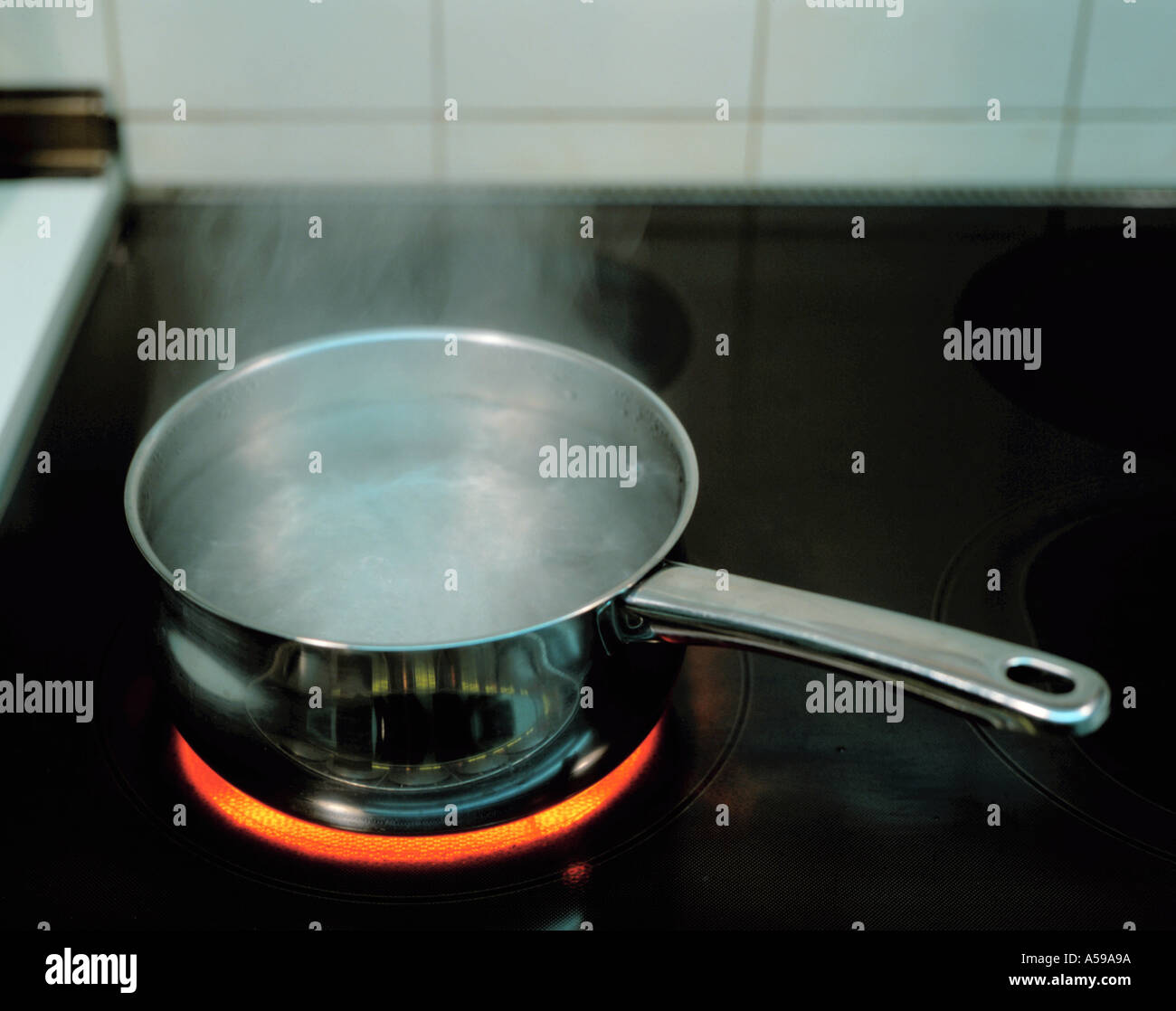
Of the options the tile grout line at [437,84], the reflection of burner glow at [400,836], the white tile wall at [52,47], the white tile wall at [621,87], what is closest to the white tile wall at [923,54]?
the white tile wall at [621,87]

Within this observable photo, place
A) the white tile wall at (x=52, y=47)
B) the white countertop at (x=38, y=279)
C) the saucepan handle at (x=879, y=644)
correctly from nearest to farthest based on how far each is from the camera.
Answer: the saucepan handle at (x=879, y=644) → the white countertop at (x=38, y=279) → the white tile wall at (x=52, y=47)

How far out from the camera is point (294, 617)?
59 cm

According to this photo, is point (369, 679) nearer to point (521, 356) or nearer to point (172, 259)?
point (521, 356)

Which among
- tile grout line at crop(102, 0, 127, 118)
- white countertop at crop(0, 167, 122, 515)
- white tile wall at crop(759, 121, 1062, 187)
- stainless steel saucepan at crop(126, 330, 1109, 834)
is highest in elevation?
tile grout line at crop(102, 0, 127, 118)

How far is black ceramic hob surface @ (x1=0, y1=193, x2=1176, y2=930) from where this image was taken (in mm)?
484

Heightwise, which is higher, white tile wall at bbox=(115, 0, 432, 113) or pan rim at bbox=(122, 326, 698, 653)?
white tile wall at bbox=(115, 0, 432, 113)

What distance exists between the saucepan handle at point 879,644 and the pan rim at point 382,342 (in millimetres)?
17

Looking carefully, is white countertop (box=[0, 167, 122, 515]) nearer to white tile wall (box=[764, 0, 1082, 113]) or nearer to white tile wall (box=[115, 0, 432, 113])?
white tile wall (box=[115, 0, 432, 113])

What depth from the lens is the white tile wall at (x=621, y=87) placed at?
854mm

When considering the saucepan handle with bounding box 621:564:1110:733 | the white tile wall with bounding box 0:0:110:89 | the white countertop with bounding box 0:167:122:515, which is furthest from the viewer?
the white tile wall with bounding box 0:0:110:89

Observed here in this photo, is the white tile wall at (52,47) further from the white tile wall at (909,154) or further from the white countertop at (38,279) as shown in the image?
the white tile wall at (909,154)

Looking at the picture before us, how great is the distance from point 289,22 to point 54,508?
378 millimetres

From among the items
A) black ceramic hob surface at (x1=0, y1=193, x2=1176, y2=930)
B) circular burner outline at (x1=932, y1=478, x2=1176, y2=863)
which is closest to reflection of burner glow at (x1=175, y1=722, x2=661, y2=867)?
black ceramic hob surface at (x1=0, y1=193, x2=1176, y2=930)

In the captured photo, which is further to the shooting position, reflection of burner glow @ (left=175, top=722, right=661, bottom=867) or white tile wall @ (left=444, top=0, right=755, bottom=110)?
white tile wall @ (left=444, top=0, right=755, bottom=110)
